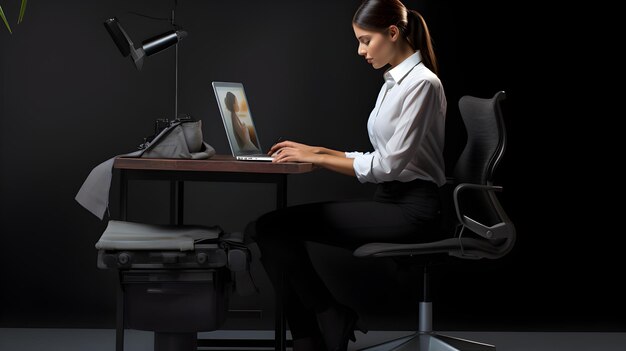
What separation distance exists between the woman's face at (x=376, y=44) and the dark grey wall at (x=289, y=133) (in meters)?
1.01

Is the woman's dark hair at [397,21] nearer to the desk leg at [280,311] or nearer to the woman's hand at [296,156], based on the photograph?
the woman's hand at [296,156]

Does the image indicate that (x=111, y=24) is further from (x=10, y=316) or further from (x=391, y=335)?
(x=391, y=335)

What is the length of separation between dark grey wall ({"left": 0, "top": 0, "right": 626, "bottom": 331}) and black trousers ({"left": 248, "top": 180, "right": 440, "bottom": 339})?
3.48 ft

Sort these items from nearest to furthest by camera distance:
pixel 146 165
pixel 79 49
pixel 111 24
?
pixel 146 165
pixel 111 24
pixel 79 49

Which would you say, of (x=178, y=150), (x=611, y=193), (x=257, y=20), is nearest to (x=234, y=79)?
(x=257, y=20)

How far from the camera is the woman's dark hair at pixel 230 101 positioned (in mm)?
3328

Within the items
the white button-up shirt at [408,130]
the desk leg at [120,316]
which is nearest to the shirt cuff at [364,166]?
the white button-up shirt at [408,130]

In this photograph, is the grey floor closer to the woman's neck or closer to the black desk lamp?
the black desk lamp

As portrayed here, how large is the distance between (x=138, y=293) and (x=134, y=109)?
4.44 ft

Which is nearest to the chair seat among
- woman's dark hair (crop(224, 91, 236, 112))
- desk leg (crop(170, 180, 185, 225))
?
woman's dark hair (crop(224, 91, 236, 112))

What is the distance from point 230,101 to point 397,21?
0.71m

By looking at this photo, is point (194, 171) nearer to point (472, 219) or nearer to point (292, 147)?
point (292, 147)

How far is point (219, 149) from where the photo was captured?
4.16 m

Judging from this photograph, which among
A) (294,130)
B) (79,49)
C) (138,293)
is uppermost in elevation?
(79,49)
